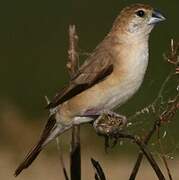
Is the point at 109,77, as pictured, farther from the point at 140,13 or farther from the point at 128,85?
the point at 140,13

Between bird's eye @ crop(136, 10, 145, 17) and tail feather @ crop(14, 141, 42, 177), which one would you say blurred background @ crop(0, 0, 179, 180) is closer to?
bird's eye @ crop(136, 10, 145, 17)

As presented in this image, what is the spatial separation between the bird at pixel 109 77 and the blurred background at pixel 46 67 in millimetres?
5864

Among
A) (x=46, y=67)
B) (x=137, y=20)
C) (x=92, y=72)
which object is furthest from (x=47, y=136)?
(x=46, y=67)

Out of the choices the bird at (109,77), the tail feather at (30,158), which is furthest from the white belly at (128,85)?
the tail feather at (30,158)

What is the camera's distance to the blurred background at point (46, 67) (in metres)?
11.2

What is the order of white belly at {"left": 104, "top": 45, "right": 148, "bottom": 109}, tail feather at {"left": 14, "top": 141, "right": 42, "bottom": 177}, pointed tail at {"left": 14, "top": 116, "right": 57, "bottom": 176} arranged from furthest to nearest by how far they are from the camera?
white belly at {"left": 104, "top": 45, "right": 148, "bottom": 109}
pointed tail at {"left": 14, "top": 116, "right": 57, "bottom": 176}
tail feather at {"left": 14, "top": 141, "right": 42, "bottom": 177}

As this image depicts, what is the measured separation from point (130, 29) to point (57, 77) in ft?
28.2

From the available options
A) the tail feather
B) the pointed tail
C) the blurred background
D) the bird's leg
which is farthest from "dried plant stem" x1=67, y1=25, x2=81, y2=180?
the blurred background

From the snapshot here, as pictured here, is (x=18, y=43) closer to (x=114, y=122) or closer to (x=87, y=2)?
(x=87, y=2)

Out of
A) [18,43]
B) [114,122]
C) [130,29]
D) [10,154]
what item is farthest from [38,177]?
[114,122]

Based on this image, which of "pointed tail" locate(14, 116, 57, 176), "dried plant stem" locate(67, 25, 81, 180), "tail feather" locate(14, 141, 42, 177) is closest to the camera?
"dried plant stem" locate(67, 25, 81, 180)

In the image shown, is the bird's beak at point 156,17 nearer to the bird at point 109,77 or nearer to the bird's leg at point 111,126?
the bird at point 109,77

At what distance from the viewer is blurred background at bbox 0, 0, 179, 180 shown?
11.2m

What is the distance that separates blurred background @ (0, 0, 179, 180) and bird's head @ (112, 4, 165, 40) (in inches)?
229
